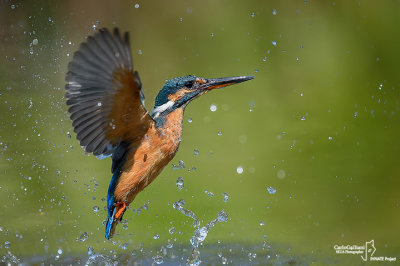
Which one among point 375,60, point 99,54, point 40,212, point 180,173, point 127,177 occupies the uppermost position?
point 375,60

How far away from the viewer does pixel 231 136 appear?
5.71 metres

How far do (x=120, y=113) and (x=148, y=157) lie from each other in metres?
0.22

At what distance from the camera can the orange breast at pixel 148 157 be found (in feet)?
8.84

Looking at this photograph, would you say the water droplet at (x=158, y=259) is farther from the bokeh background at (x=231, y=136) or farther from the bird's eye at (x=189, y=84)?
the bird's eye at (x=189, y=84)


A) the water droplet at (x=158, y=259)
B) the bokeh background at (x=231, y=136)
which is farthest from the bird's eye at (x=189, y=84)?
the water droplet at (x=158, y=259)

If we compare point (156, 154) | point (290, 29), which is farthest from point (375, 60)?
point (156, 154)

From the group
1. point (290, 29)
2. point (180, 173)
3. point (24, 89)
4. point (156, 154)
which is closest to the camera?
point (156, 154)

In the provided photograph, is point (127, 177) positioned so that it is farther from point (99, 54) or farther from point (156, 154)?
point (99, 54)

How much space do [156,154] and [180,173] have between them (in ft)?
8.02

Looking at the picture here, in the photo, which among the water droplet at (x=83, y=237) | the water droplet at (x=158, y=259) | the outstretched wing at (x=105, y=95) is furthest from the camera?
the water droplet at (x=83, y=237)

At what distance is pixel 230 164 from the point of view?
5.25 m

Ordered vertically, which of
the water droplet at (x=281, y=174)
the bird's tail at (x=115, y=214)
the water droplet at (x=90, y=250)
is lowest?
the bird's tail at (x=115, y=214)

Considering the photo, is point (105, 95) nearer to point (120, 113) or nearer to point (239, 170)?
point (120, 113)

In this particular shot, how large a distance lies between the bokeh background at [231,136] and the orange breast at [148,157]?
58 cm
